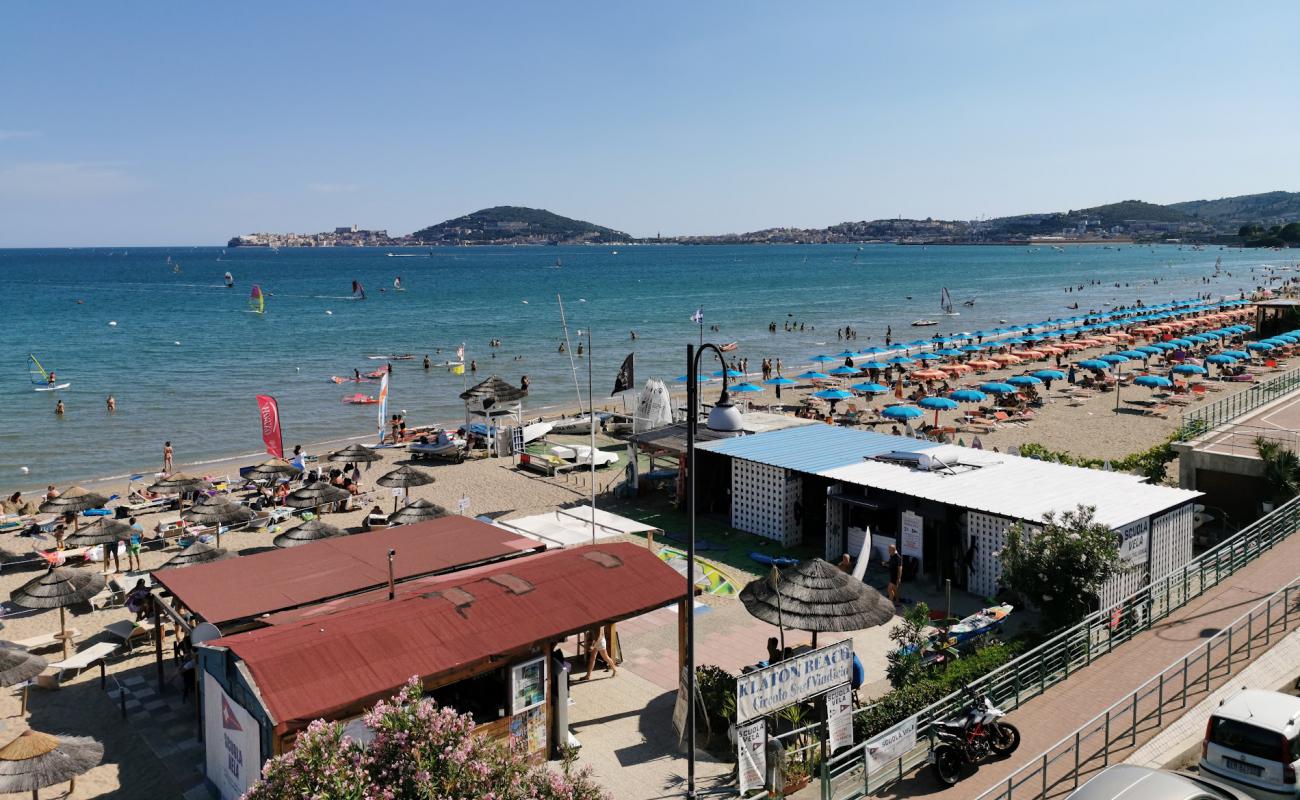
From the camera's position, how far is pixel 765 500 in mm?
21156

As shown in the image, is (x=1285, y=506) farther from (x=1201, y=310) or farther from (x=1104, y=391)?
(x=1201, y=310)

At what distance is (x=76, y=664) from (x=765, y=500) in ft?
42.9

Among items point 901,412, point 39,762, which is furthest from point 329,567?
point 901,412

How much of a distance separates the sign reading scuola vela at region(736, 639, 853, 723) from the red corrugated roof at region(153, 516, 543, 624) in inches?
227

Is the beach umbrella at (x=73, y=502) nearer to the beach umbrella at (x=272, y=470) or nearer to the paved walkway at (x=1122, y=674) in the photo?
the beach umbrella at (x=272, y=470)

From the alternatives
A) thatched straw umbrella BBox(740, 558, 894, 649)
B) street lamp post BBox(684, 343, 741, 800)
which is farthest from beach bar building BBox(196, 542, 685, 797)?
street lamp post BBox(684, 343, 741, 800)

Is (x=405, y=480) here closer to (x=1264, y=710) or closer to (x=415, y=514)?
(x=415, y=514)

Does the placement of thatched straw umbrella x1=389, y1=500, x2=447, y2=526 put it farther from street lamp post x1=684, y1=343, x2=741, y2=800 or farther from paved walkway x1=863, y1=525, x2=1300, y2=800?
paved walkway x1=863, y1=525, x2=1300, y2=800

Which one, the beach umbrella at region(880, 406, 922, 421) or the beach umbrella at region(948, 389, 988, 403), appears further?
the beach umbrella at region(948, 389, 988, 403)

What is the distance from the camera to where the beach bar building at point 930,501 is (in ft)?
55.5

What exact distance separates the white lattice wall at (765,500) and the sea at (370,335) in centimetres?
445

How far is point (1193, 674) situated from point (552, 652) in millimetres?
8404

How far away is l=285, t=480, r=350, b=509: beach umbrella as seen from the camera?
2316 cm

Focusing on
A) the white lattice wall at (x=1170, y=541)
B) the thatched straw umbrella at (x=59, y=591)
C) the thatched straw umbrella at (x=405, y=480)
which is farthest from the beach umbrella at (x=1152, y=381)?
the thatched straw umbrella at (x=59, y=591)
